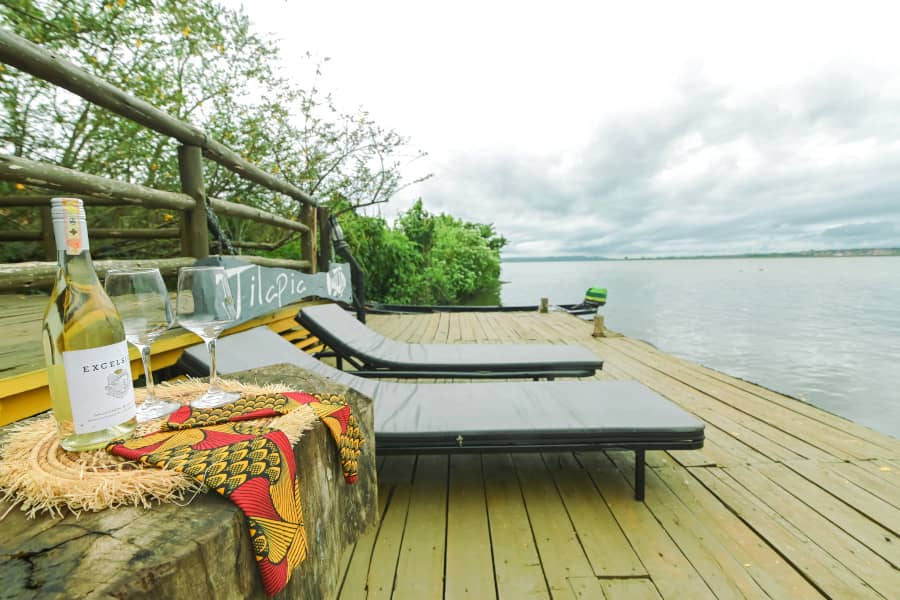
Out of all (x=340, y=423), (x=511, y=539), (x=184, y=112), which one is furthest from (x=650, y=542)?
(x=184, y=112)

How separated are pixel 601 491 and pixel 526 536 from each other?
56 cm

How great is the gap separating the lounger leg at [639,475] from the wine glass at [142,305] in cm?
191

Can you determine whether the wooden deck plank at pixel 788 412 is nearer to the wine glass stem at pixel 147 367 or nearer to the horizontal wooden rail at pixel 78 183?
the wine glass stem at pixel 147 367

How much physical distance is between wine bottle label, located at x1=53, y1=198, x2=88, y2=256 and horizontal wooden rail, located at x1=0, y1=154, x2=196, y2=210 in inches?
44.8

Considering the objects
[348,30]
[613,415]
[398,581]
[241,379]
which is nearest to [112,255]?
[348,30]

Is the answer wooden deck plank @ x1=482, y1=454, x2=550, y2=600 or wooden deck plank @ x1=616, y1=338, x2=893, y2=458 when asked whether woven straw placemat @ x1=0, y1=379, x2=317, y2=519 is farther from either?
wooden deck plank @ x1=616, y1=338, x2=893, y2=458

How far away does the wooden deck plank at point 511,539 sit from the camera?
146cm

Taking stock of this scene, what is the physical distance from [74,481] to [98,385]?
15 cm

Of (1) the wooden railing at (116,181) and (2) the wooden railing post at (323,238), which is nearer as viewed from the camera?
(1) the wooden railing at (116,181)

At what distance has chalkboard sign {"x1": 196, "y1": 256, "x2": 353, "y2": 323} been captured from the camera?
2693 mm

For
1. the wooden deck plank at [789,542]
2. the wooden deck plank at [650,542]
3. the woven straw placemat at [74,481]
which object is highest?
the woven straw placemat at [74,481]


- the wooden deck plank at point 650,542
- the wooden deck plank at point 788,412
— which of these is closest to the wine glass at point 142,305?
the wooden deck plank at point 650,542

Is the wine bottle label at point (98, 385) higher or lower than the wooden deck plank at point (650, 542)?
higher

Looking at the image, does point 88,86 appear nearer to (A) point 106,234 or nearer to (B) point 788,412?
(A) point 106,234
